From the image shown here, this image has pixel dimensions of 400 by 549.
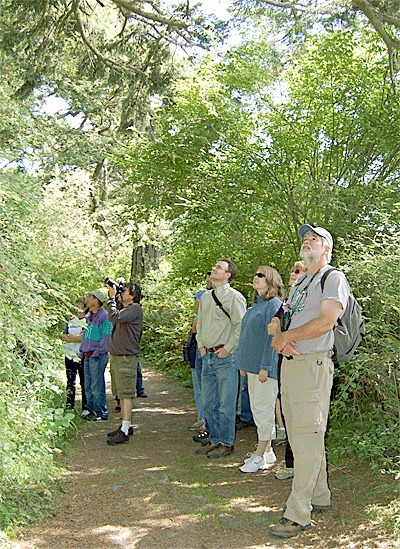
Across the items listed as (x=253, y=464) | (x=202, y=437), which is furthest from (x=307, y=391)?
(x=202, y=437)

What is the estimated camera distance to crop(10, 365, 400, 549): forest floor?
4.50 meters

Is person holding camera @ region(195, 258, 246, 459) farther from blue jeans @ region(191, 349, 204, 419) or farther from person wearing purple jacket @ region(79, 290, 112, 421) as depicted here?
person wearing purple jacket @ region(79, 290, 112, 421)

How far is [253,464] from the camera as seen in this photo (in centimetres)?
618

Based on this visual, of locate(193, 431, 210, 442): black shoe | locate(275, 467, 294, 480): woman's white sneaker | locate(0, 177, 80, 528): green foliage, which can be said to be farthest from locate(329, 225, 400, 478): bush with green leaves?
locate(0, 177, 80, 528): green foliage

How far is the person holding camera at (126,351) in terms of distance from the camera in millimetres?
7402

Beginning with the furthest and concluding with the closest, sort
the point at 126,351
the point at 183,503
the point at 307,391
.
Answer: the point at 126,351 < the point at 183,503 < the point at 307,391

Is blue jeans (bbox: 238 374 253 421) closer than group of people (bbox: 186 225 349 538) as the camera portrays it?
No

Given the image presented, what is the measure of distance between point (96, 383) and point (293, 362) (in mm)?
4491

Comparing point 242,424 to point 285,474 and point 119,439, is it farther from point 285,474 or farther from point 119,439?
point 285,474

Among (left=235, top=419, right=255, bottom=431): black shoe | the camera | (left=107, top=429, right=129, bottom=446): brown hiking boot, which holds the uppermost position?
the camera

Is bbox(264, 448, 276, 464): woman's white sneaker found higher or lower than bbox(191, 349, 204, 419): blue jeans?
lower

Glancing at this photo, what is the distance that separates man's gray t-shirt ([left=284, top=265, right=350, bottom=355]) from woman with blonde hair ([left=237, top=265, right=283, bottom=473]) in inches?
56.2

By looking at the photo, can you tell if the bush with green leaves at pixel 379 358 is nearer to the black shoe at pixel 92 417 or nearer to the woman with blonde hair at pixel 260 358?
the woman with blonde hair at pixel 260 358

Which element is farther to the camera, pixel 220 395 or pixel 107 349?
pixel 107 349
